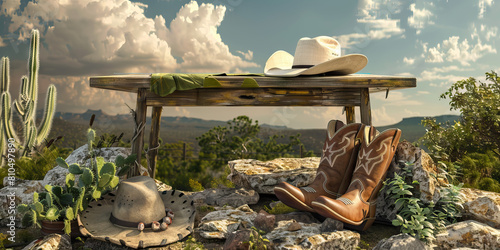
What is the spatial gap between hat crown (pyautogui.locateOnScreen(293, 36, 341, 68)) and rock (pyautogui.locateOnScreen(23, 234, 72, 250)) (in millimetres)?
3393

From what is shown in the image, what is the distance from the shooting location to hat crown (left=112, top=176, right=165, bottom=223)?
352cm

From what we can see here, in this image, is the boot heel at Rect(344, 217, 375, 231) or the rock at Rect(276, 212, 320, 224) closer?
the boot heel at Rect(344, 217, 375, 231)

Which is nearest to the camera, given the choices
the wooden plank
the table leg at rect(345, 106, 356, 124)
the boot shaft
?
the boot shaft

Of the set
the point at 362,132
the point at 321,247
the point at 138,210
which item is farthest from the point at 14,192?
the point at 362,132

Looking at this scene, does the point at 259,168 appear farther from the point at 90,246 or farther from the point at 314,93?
the point at 90,246

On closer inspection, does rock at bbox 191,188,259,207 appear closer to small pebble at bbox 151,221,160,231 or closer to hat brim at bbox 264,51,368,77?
small pebble at bbox 151,221,160,231

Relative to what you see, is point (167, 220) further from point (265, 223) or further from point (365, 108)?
point (365, 108)

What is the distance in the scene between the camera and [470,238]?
3115 millimetres

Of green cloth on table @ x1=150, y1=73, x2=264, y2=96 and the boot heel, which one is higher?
green cloth on table @ x1=150, y1=73, x2=264, y2=96

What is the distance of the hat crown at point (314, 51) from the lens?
4.62 metres

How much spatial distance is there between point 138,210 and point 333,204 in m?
1.94

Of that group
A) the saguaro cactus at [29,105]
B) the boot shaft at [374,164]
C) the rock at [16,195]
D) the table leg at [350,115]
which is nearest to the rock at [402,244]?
the boot shaft at [374,164]

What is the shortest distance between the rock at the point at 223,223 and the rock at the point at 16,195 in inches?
98.5

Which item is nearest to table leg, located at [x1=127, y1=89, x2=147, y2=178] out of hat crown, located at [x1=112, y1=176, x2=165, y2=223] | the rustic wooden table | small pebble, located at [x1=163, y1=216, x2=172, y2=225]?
the rustic wooden table
